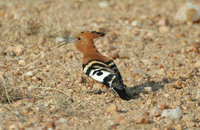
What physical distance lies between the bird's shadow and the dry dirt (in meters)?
0.01

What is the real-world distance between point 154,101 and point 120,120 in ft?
2.31

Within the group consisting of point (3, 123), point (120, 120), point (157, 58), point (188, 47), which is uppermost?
point (188, 47)

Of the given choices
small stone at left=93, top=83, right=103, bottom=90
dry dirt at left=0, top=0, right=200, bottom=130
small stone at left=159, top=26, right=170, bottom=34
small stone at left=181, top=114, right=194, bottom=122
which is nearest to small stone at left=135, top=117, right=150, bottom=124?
dry dirt at left=0, top=0, right=200, bottom=130

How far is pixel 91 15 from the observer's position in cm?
727

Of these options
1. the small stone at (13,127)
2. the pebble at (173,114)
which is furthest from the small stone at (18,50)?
the pebble at (173,114)

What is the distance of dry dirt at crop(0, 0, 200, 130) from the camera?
3.78 m

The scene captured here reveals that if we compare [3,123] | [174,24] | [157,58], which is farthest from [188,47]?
[3,123]

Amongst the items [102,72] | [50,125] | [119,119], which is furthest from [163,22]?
[50,125]

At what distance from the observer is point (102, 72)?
166 inches

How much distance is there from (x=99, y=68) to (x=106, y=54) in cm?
131

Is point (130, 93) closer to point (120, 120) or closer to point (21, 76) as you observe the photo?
point (120, 120)

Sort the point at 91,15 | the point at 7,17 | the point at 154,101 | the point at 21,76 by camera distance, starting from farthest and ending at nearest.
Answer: the point at 91,15
the point at 7,17
the point at 21,76
the point at 154,101

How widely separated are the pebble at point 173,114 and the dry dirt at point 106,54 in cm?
2

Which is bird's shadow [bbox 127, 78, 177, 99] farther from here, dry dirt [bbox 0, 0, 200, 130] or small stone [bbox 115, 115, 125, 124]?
small stone [bbox 115, 115, 125, 124]
